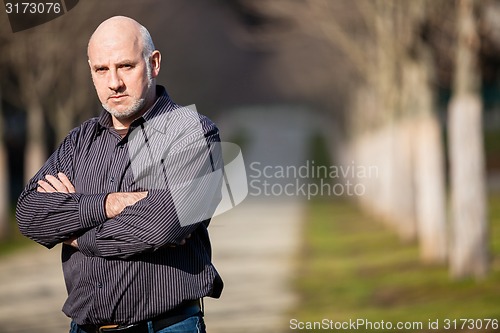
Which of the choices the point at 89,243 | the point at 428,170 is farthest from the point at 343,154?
the point at 89,243

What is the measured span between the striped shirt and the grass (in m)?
5.98

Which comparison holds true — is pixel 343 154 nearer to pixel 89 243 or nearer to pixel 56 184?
pixel 56 184

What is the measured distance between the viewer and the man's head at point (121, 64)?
154 inches

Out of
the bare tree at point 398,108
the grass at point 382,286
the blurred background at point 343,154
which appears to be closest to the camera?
the grass at point 382,286

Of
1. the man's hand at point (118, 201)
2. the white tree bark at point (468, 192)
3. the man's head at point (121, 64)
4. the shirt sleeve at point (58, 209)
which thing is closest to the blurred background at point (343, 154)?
the white tree bark at point (468, 192)

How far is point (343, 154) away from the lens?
54.7m

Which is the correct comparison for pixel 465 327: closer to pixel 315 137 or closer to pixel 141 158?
pixel 141 158

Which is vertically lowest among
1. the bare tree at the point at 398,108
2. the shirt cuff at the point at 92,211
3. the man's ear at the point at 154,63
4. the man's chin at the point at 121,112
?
the shirt cuff at the point at 92,211

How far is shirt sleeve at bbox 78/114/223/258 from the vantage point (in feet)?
12.8

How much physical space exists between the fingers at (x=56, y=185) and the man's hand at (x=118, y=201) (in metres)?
0.24

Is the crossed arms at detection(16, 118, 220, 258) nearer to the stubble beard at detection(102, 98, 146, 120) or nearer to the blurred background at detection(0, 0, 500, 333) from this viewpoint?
the stubble beard at detection(102, 98, 146, 120)

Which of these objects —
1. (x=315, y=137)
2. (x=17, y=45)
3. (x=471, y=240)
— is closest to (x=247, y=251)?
(x=471, y=240)

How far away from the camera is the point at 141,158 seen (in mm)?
4027

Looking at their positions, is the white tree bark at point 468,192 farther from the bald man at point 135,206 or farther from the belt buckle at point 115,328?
the belt buckle at point 115,328
